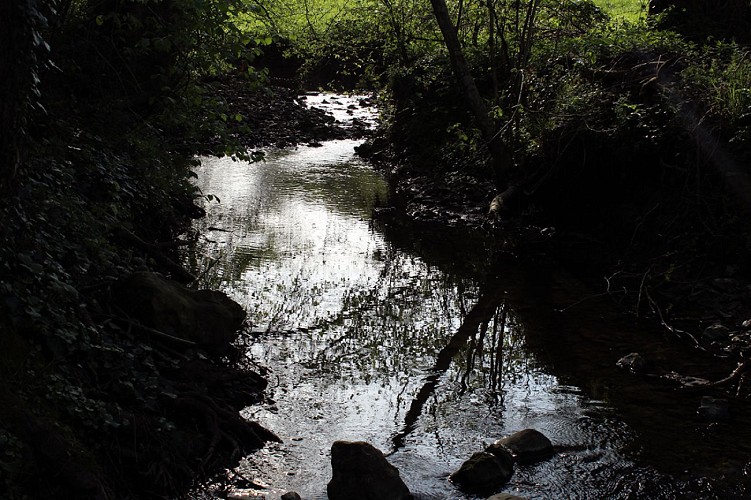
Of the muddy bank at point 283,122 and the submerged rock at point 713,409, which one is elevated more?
the muddy bank at point 283,122

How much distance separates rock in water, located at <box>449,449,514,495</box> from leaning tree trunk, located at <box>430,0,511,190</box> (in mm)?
8214

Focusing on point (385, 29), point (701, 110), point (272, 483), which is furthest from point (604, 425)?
point (385, 29)

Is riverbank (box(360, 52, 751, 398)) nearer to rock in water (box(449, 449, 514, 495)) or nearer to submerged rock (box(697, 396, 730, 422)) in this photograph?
submerged rock (box(697, 396, 730, 422))

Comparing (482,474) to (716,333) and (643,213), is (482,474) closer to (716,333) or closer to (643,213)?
(716,333)

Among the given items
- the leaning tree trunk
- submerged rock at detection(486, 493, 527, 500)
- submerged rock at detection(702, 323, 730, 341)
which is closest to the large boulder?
submerged rock at detection(486, 493, 527, 500)

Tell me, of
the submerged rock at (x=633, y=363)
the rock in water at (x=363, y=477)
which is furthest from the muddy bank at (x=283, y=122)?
the rock in water at (x=363, y=477)

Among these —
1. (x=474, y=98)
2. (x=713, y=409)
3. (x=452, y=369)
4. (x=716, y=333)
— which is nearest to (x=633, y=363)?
(x=713, y=409)

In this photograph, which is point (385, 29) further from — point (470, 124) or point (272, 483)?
point (272, 483)

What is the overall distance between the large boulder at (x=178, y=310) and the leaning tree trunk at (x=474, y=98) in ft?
23.3

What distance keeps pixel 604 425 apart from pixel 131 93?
675 centimetres

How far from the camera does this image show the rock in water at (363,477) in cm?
493

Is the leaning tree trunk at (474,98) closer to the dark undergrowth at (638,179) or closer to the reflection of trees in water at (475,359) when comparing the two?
the dark undergrowth at (638,179)

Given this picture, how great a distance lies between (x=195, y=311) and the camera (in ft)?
22.4

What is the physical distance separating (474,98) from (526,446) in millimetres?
8638
